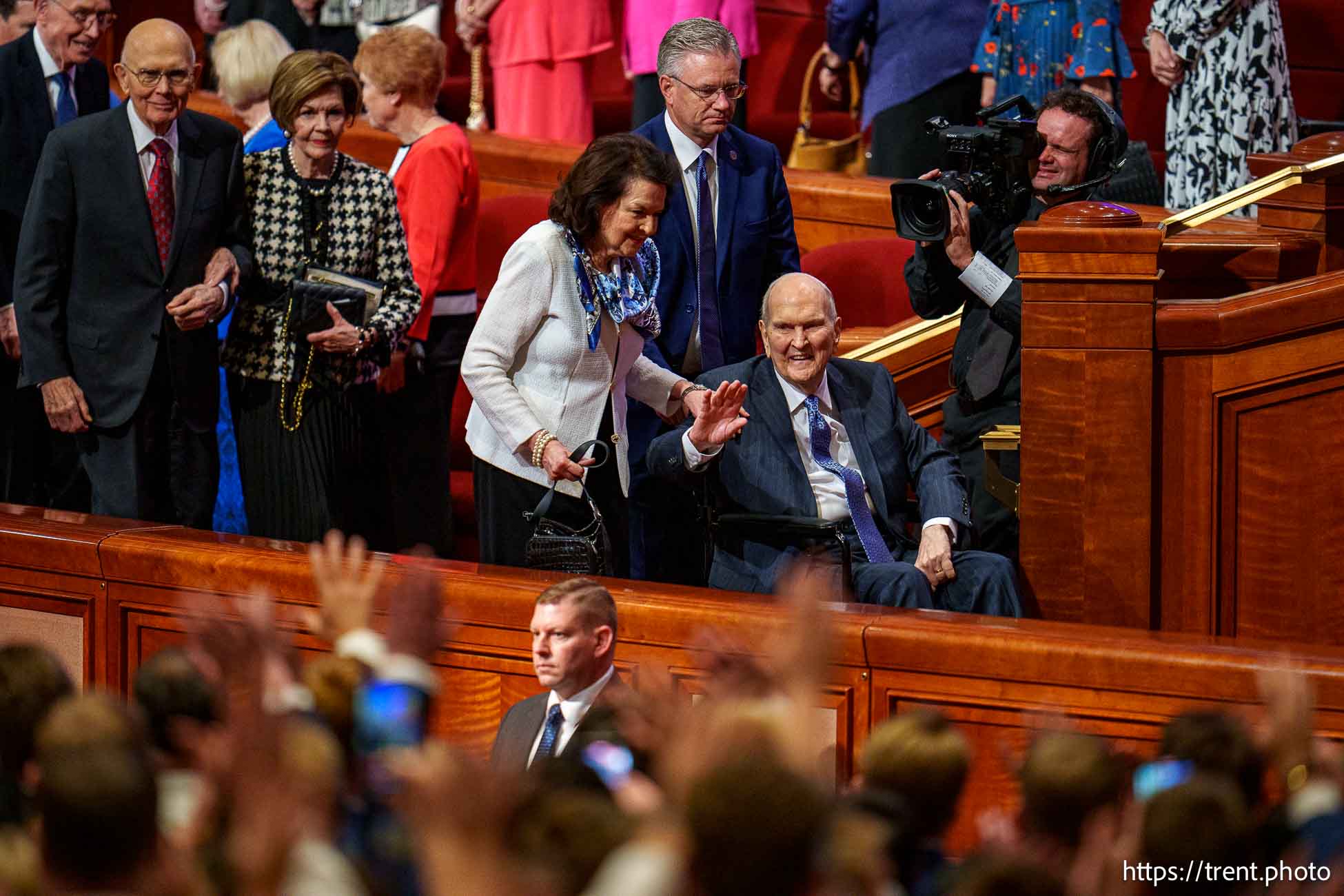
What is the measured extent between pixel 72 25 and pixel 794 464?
2.06m

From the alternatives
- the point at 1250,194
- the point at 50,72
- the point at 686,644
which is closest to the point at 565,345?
the point at 686,644

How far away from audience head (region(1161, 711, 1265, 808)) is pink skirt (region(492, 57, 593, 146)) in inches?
199

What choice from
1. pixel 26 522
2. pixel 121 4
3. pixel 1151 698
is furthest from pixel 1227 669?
pixel 121 4

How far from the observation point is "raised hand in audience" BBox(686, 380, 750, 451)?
3.75 meters

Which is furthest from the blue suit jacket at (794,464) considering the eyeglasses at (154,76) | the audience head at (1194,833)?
the audience head at (1194,833)

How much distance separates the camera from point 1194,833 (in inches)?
77.8

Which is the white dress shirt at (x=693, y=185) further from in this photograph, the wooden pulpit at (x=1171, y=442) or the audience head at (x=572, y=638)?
the audience head at (x=572, y=638)

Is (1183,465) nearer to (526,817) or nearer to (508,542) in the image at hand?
(508,542)

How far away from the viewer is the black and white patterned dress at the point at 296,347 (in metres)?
4.21

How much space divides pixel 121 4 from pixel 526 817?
7815 mm

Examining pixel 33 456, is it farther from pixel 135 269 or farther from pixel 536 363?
pixel 536 363

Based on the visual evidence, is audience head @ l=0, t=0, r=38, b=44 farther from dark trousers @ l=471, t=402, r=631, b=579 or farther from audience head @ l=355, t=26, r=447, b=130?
dark trousers @ l=471, t=402, r=631, b=579

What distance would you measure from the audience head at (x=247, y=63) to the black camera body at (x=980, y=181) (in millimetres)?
1870

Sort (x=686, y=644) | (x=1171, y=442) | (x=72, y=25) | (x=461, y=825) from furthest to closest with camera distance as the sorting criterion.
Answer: (x=72, y=25)
(x=1171, y=442)
(x=686, y=644)
(x=461, y=825)
